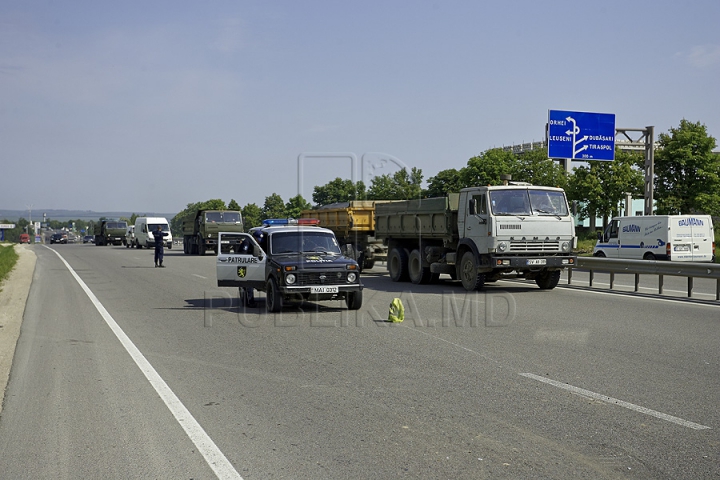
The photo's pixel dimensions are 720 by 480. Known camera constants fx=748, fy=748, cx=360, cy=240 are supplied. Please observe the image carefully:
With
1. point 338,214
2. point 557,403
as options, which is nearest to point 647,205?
point 338,214

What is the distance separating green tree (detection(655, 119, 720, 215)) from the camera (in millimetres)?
50656

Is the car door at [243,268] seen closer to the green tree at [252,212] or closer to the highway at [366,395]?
the highway at [366,395]

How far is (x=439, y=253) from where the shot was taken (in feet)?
65.4

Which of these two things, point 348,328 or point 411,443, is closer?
point 411,443

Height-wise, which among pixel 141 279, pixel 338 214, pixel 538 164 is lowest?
pixel 141 279

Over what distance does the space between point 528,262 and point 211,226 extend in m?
28.1

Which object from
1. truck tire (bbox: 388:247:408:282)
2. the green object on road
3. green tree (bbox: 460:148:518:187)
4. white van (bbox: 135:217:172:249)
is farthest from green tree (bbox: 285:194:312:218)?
the green object on road

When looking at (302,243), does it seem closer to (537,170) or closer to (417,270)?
(417,270)

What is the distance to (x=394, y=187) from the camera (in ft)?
258

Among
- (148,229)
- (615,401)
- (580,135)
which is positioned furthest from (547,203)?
(148,229)

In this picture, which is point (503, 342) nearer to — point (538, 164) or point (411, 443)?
point (411, 443)

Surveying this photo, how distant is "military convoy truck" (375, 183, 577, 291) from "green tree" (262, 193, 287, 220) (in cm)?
8247

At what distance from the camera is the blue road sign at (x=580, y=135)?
33469mm

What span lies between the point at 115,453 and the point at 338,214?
72.0 ft
